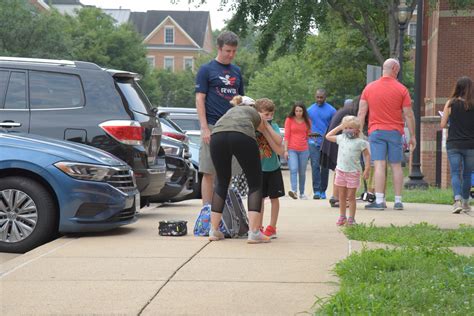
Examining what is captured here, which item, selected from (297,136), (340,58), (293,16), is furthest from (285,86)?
(297,136)

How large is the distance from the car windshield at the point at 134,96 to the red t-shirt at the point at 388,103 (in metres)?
3.00

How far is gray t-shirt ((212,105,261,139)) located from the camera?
8773 mm

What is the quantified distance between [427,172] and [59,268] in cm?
1774

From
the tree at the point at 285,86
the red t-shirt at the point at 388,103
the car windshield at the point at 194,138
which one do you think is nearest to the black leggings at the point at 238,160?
the red t-shirt at the point at 388,103

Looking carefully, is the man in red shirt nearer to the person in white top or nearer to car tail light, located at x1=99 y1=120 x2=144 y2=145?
the person in white top

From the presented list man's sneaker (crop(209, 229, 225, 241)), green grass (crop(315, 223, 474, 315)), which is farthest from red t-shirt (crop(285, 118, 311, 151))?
green grass (crop(315, 223, 474, 315))

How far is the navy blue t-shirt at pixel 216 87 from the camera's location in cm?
988

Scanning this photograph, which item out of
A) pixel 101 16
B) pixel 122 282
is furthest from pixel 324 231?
pixel 101 16

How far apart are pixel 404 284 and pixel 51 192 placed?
13.7 ft

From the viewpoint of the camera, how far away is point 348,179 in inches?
Result: 413

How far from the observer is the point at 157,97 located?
80125 millimetres

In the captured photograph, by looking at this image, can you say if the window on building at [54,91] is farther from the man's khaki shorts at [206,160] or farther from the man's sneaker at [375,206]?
the man's sneaker at [375,206]

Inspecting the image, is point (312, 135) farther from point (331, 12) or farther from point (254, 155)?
point (331, 12)

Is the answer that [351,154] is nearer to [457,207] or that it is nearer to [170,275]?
[457,207]
